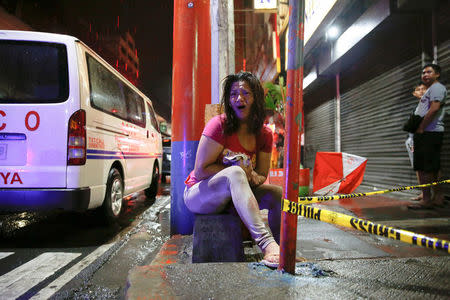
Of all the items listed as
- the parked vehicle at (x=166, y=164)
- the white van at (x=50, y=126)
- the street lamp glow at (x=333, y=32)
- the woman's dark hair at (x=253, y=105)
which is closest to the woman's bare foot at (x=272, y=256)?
the woman's dark hair at (x=253, y=105)

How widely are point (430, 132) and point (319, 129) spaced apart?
6.79m

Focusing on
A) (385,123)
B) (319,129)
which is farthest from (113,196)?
(319,129)

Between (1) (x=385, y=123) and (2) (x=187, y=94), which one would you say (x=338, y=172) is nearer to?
(1) (x=385, y=123)

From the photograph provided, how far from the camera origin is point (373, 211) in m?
4.42

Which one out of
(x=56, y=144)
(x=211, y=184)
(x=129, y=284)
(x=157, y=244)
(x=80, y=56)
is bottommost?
(x=157, y=244)

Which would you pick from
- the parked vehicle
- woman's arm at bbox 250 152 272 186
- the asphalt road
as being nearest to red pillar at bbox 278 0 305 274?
woman's arm at bbox 250 152 272 186

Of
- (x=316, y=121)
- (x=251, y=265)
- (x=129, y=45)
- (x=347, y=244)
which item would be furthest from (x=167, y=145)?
(x=129, y=45)

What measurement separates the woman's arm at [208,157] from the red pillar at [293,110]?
748 mm

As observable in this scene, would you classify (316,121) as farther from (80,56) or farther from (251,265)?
(251,265)

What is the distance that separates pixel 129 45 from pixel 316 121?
80123 millimetres

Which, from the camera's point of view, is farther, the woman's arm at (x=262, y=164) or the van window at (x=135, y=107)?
the van window at (x=135, y=107)

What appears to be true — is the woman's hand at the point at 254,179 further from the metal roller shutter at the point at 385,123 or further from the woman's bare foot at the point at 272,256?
the metal roller shutter at the point at 385,123

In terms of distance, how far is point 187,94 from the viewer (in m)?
3.22

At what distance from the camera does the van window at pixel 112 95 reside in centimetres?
369
